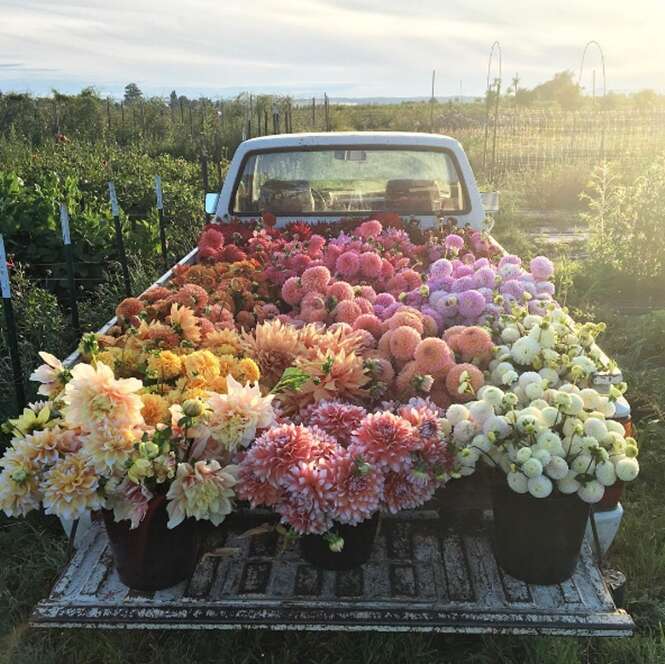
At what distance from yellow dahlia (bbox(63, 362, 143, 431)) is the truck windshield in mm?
3166

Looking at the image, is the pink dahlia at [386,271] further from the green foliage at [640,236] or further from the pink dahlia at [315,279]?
the green foliage at [640,236]

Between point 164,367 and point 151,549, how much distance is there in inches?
22.1

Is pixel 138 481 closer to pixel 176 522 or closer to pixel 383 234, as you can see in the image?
pixel 176 522

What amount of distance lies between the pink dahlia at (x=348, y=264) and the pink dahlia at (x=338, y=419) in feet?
5.02

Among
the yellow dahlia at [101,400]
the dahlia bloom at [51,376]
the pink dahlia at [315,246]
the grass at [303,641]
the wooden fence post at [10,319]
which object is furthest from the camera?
the pink dahlia at [315,246]

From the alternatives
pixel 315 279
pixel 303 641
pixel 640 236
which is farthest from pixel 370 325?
pixel 640 236

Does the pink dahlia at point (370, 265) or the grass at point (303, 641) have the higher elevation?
the pink dahlia at point (370, 265)

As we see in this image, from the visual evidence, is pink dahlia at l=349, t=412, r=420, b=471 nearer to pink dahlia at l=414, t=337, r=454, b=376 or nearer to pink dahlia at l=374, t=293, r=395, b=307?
pink dahlia at l=414, t=337, r=454, b=376

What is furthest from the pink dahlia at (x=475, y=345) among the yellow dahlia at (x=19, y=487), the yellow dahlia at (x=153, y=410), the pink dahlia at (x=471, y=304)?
the yellow dahlia at (x=19, y=487)

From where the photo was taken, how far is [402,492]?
2082 mm

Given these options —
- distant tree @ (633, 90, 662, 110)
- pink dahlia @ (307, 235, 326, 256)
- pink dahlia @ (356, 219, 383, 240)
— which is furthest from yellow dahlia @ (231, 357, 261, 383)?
distant tree @ (633, 90, 662, 110)

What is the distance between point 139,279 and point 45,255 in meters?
1.02

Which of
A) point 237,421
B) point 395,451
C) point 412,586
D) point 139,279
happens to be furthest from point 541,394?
point 139,279

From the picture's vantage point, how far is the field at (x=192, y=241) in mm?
2596
